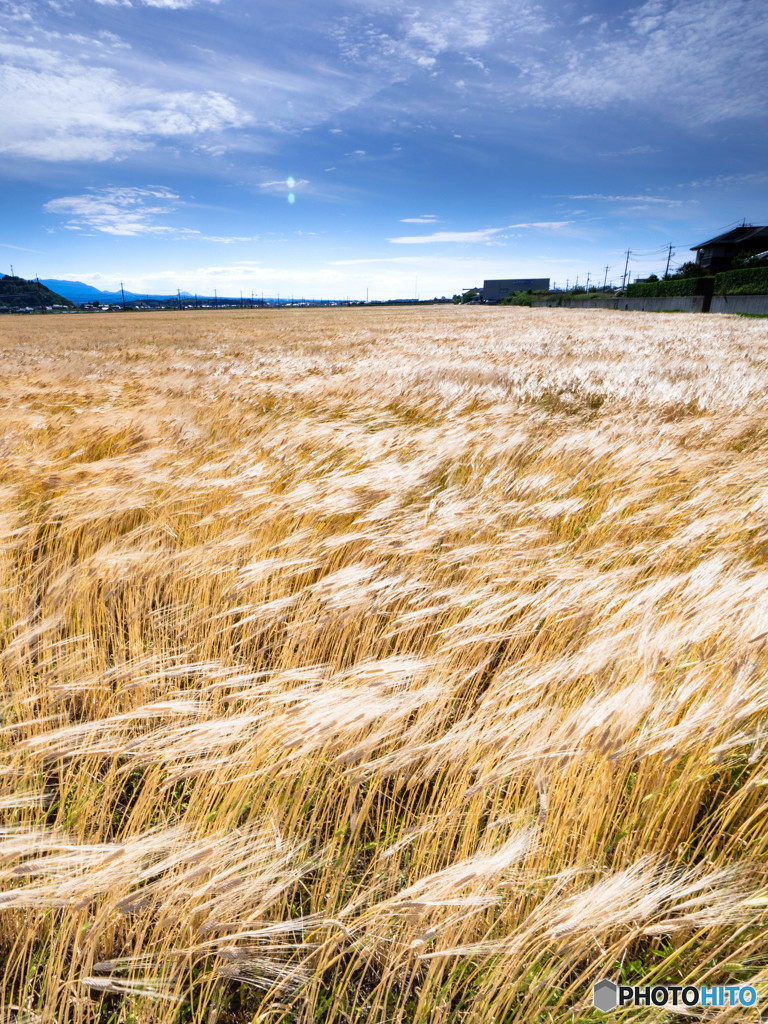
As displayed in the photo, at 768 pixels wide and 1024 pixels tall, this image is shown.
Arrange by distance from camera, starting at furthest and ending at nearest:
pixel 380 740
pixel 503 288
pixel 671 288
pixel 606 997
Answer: pixel 503 288, pixel 671 288, pixel 380 740, pixel 606 997

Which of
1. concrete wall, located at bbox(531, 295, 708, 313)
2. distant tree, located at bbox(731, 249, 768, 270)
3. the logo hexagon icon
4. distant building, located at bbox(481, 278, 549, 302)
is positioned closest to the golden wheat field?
the logo hexagon icon

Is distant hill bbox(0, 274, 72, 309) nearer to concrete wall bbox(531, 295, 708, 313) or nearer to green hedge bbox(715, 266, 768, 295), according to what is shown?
concrete wall bbox(531, 295, 708, 313)

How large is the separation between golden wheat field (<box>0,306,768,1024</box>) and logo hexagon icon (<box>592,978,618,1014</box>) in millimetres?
30

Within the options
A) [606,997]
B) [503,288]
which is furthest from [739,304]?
[503,288]

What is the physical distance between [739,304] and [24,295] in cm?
15012

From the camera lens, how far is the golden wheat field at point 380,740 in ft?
2.65

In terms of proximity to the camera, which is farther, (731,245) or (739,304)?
(731,245)

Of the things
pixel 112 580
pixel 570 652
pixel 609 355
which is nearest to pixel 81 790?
pixel 112 580

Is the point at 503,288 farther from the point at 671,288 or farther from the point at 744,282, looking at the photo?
the point at 744,282

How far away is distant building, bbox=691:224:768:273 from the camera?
57.9 m

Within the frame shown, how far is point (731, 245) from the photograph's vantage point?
196 feet

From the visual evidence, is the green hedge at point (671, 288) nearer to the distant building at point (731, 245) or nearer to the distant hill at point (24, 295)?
the distant building at point (731, 245)

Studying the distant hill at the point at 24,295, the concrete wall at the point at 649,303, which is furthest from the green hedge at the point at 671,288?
the distant hill at the point at 24,295

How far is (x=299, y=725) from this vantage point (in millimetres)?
945
